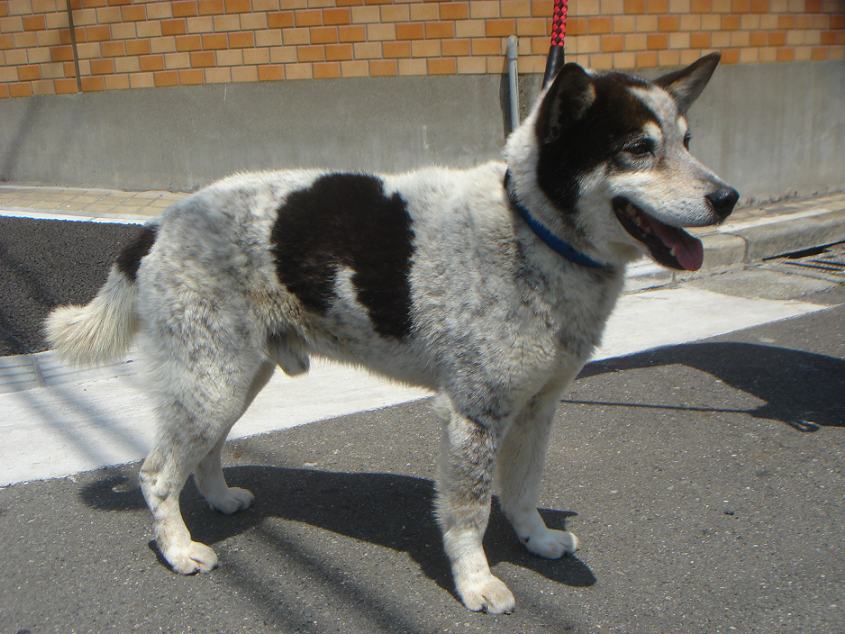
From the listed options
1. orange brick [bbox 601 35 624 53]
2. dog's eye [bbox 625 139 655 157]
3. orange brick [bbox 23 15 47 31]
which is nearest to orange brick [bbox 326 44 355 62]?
orange brick [bbox 601 35 624 53]

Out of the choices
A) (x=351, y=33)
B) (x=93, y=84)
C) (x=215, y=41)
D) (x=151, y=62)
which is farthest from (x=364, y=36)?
(x=93, y=84)

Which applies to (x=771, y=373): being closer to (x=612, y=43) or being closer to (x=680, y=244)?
(x=680, y=244)

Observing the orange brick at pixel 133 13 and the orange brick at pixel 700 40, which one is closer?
the orange brick at pixel 700 40

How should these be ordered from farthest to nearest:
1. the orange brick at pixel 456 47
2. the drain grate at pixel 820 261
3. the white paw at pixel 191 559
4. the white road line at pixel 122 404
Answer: the orange brick at pixel 456 47
the drain grate at pixel 820 261
the white road line at pixel 122 404
the white paw at pixel 191 559

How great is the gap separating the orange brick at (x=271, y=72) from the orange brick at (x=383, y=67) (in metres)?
0.87

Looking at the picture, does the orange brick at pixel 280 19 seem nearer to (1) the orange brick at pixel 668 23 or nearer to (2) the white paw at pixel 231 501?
(1) the orange brick at pixel 668 23

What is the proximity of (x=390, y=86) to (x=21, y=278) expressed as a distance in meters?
3.62

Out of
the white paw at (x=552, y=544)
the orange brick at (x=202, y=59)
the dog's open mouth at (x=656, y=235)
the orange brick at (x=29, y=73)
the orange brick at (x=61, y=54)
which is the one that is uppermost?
the orange brick at (x=61, y=54)

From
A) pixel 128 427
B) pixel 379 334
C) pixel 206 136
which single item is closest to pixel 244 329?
pixel 379 334

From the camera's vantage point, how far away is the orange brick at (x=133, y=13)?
27.9 feet

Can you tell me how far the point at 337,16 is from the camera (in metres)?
8.08

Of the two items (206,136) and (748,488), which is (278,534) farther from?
(206,136)

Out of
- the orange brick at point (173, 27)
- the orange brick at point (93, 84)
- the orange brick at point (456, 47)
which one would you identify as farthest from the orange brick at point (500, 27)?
the orange brick at point (93, 84)

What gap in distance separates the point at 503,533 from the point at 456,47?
217 inches
